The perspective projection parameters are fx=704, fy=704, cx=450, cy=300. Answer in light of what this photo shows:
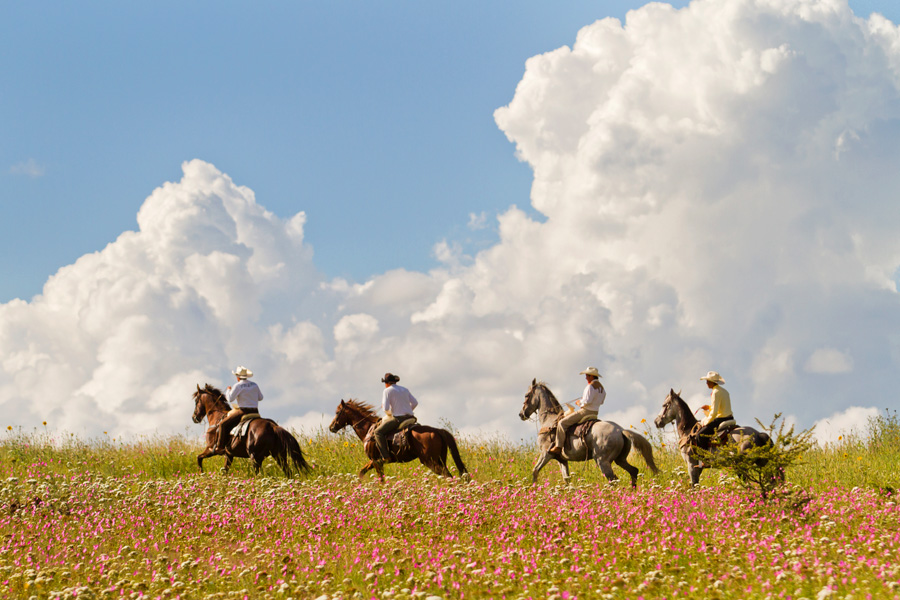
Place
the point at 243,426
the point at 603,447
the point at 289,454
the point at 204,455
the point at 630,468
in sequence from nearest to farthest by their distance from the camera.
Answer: the point at 603,447
the point at 630,468
the point at 289,454
the point at 243,426
the point at 204,455

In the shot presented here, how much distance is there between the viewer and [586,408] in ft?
50.9

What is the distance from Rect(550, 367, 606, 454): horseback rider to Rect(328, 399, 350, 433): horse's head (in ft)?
17.4

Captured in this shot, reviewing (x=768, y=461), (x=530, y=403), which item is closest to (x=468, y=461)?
(x=530, y=403)

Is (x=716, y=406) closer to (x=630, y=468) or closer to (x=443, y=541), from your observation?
(x=630, y=468)

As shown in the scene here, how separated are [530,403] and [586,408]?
1969mm

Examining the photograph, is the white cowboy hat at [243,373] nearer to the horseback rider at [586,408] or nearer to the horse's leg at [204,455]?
the horse's leg at [204,455]

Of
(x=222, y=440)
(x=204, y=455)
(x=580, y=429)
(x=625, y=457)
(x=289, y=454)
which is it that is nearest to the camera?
(x=625, y=457)

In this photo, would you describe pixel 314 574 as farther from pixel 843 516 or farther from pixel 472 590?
pixel 843 516

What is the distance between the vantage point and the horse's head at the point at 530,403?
17.1m

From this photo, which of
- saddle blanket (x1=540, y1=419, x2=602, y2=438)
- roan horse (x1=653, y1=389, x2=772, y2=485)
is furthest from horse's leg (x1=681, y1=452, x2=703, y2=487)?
saddle blanket (x1=540, y1=419, x2=602, y2=438)

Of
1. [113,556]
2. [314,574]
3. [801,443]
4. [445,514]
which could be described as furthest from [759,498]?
[113,556]

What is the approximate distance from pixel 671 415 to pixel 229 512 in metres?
9.57

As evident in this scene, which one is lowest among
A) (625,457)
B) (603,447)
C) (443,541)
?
(443,541)

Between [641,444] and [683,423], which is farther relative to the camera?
[683,423]
